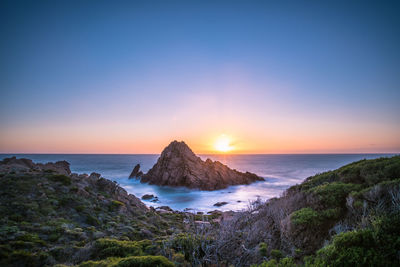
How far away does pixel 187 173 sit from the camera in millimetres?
51594

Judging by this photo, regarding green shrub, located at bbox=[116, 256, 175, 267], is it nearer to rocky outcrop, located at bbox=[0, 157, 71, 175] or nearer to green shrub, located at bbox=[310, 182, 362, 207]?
green shrub, located at bbox=[310, 182, 362, 207]

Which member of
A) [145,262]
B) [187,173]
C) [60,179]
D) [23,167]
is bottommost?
[187,173]

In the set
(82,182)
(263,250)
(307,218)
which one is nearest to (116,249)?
(263,250)

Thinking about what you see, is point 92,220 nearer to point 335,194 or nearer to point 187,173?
point 335,194

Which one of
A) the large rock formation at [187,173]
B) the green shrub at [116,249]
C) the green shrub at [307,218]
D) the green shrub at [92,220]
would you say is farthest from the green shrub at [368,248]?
the large rock formation at [187,173]

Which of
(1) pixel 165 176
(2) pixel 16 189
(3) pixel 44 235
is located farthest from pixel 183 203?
(3) pixel 44 235

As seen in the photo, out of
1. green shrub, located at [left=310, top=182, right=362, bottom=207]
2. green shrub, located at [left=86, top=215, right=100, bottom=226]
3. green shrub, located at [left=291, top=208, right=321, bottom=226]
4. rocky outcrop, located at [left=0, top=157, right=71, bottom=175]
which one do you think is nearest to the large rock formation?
rocky outcrop, located at [left=0, top=157, right=71, bottom=175]

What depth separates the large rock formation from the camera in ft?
166

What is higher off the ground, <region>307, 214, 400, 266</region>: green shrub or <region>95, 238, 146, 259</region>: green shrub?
<region>307, 214, 400, 266</region>: green shrub

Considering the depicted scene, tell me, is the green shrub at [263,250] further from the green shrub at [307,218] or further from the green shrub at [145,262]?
the green shrub at [145,262]

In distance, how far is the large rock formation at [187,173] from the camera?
50.5 meters

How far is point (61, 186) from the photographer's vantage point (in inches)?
591

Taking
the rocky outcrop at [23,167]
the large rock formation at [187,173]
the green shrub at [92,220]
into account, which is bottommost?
the large rock formation at [187,173]

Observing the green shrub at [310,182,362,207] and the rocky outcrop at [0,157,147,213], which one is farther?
the rocky outcrop at [0,157,147,213]
